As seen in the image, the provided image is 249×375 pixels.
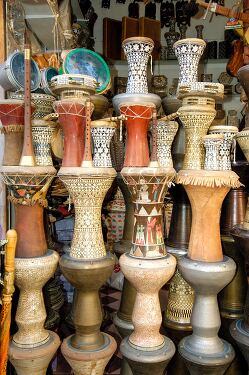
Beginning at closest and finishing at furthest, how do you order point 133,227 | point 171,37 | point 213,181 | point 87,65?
point 213,181, point 133,227, point 87,65, point 171,37

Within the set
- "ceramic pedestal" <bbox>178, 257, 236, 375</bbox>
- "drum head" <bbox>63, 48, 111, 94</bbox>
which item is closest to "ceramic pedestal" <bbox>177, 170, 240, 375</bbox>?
"ceramic pedestal" <bbox>178, 257, 236, 375</bbox>

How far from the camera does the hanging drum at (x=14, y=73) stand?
135 centimetres

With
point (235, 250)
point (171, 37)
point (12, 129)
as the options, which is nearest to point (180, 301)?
point (235, 250)

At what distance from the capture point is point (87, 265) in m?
1.25

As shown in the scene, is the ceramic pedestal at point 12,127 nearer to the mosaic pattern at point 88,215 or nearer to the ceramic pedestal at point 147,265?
the mosaic pattern at point 88,215

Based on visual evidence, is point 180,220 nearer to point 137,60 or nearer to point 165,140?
point 165,140

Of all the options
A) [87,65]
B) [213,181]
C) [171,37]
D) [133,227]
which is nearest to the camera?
[213,181]

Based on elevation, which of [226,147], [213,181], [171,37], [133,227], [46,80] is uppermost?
[171,37]

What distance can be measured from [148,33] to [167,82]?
1.65ft

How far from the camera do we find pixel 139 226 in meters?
1.25

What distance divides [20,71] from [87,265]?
0.74 m

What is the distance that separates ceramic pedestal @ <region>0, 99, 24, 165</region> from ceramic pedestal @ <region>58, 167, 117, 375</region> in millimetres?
200

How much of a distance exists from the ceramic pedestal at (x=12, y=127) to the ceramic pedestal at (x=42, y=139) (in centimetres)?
5

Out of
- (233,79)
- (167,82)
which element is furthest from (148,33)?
(233,79)
